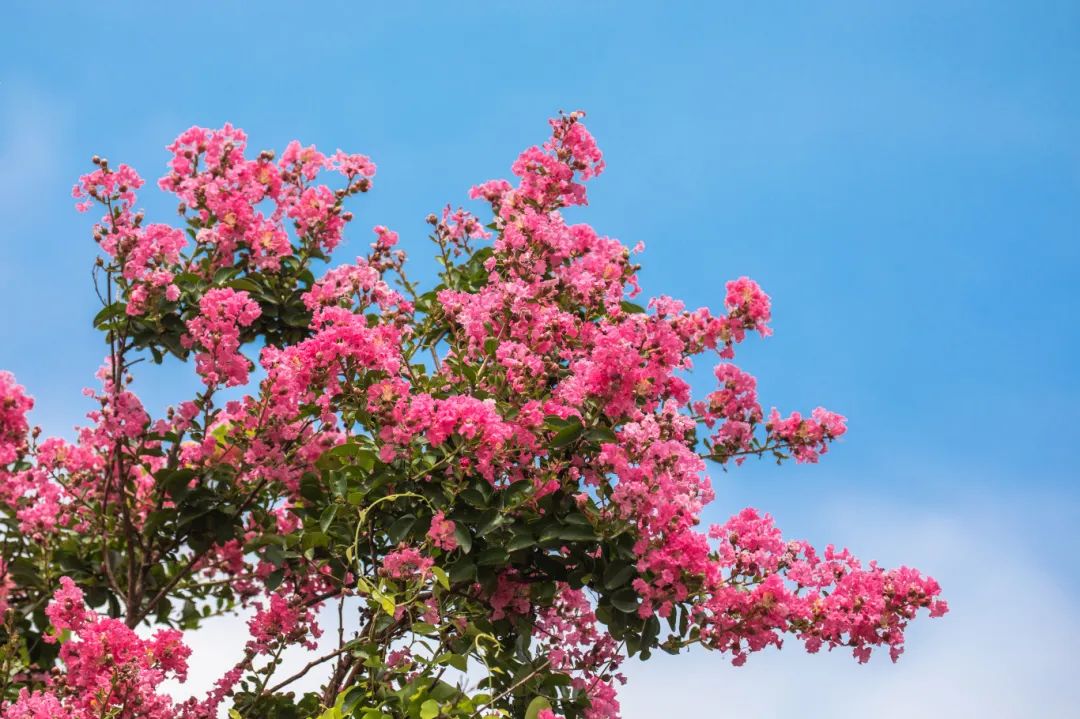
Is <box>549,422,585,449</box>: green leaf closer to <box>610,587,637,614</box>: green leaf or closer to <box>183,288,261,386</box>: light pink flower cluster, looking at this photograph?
<box>610,587,637,614</box>: green leaf

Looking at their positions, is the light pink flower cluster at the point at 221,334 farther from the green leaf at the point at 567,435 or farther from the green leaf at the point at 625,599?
the green leaf at the point at 625,599

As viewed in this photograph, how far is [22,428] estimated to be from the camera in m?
4.66

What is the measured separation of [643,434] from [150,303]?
2.36 m

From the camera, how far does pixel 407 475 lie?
4.51 m

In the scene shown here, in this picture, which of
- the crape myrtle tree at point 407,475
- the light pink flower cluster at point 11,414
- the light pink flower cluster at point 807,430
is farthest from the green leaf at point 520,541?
the light pink flower cluster at point 11,414

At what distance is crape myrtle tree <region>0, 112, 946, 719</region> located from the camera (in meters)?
4.30

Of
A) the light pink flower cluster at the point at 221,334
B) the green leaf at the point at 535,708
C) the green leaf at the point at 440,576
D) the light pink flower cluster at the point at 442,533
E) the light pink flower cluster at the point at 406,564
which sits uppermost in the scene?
the light pink flower cluster at the point at 221,334

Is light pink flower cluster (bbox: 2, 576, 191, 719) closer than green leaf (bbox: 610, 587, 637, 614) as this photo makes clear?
Yes

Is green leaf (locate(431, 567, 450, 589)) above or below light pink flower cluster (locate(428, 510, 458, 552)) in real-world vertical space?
below

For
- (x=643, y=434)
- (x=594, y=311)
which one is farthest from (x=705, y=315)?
(x=643, y=434)

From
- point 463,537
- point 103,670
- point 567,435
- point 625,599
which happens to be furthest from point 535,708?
point 103,670

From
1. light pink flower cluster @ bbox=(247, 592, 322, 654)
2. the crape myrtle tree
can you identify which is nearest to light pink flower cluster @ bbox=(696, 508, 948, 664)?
the crape myrtle tree

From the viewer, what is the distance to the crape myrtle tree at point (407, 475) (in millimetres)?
4297

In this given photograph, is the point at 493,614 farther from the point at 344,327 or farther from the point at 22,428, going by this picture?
the point at 22,428
